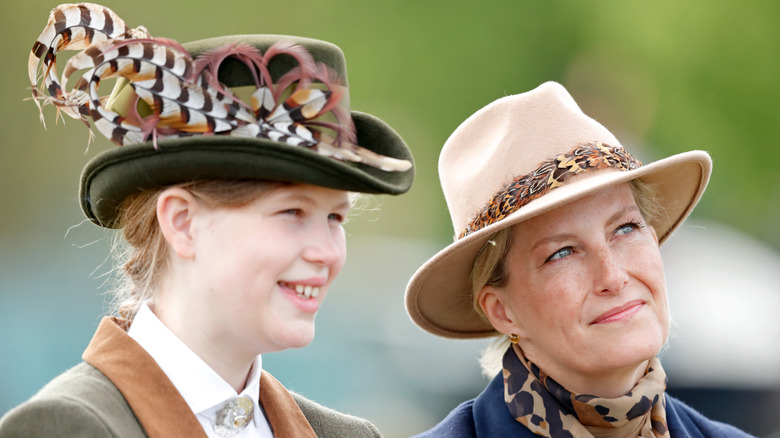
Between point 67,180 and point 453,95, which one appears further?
point 453,95

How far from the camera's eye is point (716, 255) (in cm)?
627

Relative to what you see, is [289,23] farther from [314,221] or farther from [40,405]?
[40,405]

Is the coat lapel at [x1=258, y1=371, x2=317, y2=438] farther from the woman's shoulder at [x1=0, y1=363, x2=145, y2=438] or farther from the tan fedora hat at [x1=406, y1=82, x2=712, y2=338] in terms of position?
the tan fedora hat at [x1=406, y1=82, x2=712, y2=338]

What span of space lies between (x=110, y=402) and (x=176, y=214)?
520mm

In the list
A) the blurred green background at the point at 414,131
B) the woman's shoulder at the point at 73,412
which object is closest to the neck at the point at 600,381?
the woman's shoulder at the point at 73,412

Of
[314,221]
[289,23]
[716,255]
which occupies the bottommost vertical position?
[716,255]

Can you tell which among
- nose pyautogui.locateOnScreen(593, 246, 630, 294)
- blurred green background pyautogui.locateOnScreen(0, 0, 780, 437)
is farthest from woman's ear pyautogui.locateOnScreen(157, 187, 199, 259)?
blurred green background pyautogui.locateOnScreen(0, 0, 780, 437)

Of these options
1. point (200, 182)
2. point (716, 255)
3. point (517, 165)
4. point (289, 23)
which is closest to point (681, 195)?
point (517, 165)

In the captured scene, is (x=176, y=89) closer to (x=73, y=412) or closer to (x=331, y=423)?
(x=73, y=412)

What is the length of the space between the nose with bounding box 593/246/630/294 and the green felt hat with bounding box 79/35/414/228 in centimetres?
82

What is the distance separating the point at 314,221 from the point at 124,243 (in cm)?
67

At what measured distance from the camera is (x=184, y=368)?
91.9 inches

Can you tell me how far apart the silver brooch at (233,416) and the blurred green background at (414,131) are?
2.40m

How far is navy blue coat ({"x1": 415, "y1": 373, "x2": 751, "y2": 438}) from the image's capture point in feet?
10.5
